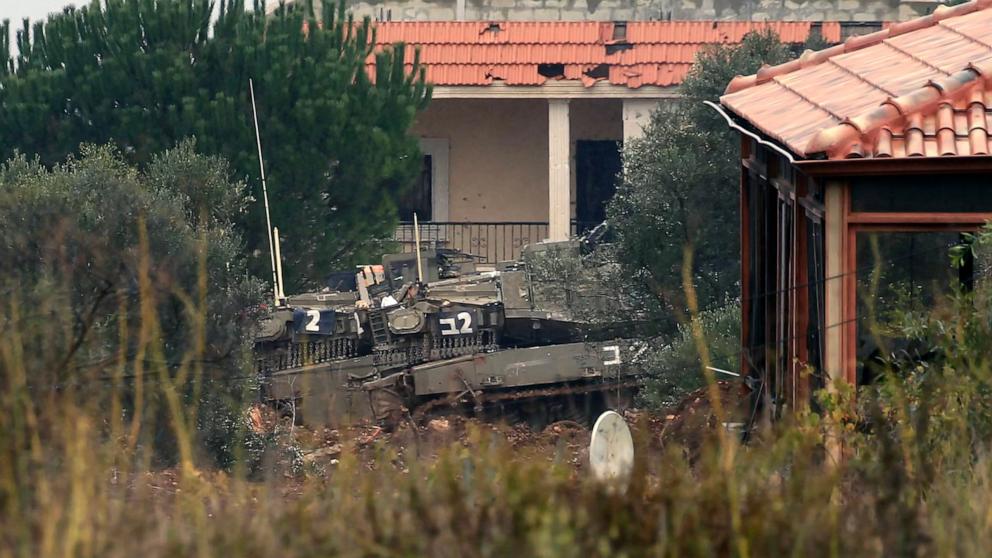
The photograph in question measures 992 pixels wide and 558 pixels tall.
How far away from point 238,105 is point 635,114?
23.0ft

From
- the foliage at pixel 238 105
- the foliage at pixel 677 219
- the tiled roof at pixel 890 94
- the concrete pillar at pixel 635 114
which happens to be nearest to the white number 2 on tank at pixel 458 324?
the foliage at pixel 677 219

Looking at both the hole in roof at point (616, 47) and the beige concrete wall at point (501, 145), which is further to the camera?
the beige concrete wall at point (501, 145)

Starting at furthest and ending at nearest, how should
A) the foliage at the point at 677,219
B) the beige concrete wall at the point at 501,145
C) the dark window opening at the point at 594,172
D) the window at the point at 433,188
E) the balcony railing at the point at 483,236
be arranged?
1. the window at the point at 433,188
2. the beige concrete wall at the point at 501,145
3. the dark window opening at the point at 594,172
4. the balcony railing at the point at 483,236
5. the foliage at the point at 677,219

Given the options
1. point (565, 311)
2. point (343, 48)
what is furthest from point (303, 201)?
point (565, 311)

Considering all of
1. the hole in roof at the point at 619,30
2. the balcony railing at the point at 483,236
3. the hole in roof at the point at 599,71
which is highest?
the hole in roof at the point at 619,30

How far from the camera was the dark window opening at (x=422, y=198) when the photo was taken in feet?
100

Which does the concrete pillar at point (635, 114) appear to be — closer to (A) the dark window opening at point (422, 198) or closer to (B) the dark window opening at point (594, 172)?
(B) the dark window opening at point (594, 172)

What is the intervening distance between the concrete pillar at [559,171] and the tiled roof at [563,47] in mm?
648

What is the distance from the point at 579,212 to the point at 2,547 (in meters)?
26.2

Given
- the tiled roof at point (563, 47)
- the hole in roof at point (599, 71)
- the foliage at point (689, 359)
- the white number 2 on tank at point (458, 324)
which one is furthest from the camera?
the hole in roof at point (599, 71)

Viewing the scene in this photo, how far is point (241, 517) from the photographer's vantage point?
183 inches

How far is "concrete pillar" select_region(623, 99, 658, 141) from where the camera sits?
2722cm

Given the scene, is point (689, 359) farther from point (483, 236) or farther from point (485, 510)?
point (485, 510)

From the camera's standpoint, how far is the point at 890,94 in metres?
9.95
